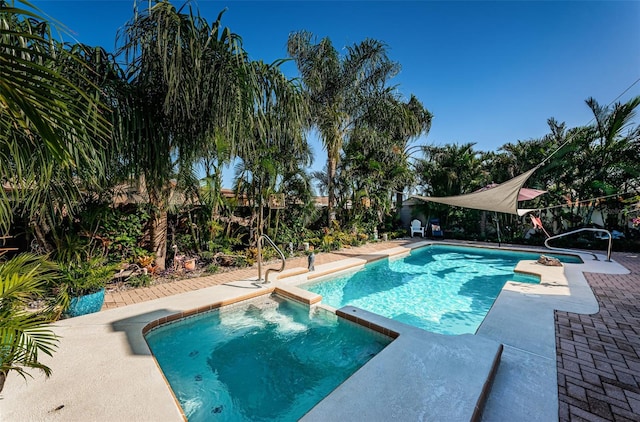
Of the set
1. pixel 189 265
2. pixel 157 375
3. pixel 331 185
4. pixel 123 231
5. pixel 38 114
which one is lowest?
pixel 157 375

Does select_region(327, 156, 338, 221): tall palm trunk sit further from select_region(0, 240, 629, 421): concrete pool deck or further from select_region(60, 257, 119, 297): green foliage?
select_region(60, 257, 119, 297): green foliage

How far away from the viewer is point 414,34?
8.16 meters

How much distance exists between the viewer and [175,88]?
4.06 metres

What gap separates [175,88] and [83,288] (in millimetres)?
3430

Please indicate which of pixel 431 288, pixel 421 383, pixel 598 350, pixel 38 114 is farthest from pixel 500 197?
pixel 38 114

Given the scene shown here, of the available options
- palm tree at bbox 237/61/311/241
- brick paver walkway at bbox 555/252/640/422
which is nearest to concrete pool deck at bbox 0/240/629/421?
brick paver walkway at bbox 555/252/640/422

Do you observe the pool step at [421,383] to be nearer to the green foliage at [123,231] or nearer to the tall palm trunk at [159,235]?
the tall palm trunk at [159,235]

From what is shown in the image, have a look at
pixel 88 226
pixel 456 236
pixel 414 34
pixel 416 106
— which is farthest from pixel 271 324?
pixel 416 106

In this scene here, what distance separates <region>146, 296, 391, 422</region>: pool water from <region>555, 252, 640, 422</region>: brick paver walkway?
1.93 metres

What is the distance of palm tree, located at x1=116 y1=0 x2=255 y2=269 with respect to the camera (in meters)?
4.11

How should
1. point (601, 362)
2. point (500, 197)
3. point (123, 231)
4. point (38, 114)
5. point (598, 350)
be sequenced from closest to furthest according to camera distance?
point (38, 114), point (601, 362), point (598, 350), point (123, 231), point (500, 197)

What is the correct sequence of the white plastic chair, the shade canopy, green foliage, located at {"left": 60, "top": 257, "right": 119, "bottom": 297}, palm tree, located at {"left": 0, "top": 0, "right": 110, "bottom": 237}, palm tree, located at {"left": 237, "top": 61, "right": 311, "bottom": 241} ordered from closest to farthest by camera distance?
palm tree, located at {"left": 0, "top": 0, "right": 110, "bottom": 237} → green foliage, located at {"left": 60, "top": 257, "right": 119, "bottom": 297} → palm tree, located at {"left": 237, "top": 61, "right": 311, "bottom": 241} → the shade canopy → the white plastic chair

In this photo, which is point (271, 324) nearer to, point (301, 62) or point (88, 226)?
point (88, 226)

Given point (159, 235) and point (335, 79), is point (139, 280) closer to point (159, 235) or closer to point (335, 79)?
point (159, 235)
